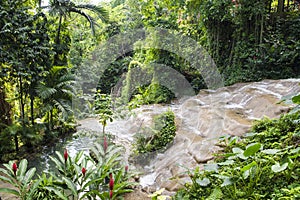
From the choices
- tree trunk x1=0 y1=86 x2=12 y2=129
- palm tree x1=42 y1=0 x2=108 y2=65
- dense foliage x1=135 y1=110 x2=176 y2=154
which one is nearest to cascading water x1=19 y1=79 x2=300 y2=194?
dense foliage x1=135 y1=110 x2=176 y2=154

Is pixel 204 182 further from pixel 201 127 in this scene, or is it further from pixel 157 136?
pixel 157 136

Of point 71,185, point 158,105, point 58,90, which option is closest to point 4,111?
point 58,90

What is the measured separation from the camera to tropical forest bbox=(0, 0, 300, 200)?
230 cm

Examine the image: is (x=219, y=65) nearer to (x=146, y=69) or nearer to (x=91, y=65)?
(x=146, y=69)

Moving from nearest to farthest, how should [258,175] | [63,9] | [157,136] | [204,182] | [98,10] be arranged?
[258,175] → [204,182] → [157,136] → [63,9] → [98,10]

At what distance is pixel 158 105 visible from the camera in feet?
23.7

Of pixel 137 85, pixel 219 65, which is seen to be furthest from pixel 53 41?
pixel 219 65

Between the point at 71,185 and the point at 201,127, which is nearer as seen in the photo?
the point at 71,185

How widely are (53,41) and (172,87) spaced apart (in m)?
3.93

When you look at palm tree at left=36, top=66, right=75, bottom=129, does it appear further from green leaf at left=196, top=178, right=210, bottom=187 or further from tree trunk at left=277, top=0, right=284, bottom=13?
tree trunk at left=277, top=0, right=284, bottom=13

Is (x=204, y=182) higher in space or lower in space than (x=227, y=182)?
lower

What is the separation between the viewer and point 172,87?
26.3 feet

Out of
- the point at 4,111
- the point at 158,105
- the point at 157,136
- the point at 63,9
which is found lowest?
the point at 157,136

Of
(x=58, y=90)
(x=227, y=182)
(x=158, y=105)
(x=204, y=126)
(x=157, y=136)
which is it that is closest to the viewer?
(x=227, y=182)
